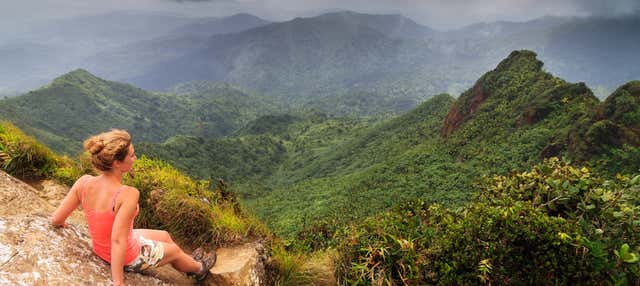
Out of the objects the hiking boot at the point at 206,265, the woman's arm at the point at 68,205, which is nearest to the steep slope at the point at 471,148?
the hiking boot at the point at 206,265

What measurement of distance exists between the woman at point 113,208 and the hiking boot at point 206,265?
21.7 inches

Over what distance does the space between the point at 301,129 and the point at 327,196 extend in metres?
108

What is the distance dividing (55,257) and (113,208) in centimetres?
63

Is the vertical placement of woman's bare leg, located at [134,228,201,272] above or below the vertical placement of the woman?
below

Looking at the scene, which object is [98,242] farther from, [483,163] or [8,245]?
[483,163]

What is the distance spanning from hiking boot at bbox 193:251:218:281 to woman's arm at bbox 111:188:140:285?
102cm

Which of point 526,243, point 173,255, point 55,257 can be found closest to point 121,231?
point 55,257

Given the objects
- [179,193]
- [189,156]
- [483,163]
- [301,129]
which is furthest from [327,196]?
[301,129]

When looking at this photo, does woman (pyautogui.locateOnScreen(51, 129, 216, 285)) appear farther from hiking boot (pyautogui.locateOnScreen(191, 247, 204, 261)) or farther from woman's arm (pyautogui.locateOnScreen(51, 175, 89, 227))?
hiking boot (pyautogui.locateOnScreen(191, 247, 204, 261))

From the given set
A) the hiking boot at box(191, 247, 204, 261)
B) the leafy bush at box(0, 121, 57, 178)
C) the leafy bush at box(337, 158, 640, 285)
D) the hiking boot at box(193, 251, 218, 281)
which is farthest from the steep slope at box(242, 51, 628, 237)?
the leafy bush at box(337, 158, 640, 285)

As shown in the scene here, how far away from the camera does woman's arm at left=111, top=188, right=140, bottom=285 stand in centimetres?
312

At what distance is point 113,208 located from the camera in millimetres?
3295

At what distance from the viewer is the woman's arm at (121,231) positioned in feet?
10.3

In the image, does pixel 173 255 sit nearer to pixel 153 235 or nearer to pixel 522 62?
pixel 153 235
